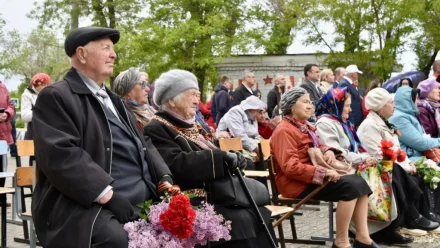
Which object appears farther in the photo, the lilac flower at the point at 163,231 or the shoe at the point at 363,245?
the shoe at the point at 363,245

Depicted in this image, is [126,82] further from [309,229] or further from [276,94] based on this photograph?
[276,94]

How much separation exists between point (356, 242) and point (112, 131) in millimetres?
3167

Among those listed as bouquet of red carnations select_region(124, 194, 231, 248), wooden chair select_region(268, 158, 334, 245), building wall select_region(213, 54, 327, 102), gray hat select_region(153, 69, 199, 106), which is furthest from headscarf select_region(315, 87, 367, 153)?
building wall select_region(213, 54, 327, 102)

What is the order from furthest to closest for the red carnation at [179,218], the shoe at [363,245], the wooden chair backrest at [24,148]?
the wooden chair backrest at [24,148] → the shoe at [363,245] → the red carnation at [179,218]

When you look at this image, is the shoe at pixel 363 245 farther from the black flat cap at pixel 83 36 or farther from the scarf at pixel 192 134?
the black flat cap at pixel 83 36

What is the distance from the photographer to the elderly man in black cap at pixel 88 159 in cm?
370

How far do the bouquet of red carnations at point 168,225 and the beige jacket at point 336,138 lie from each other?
9.56ft

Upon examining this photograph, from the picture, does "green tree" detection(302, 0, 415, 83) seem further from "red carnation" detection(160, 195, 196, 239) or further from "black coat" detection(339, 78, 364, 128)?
"red carnation" detection(160, 195, 196, 239)

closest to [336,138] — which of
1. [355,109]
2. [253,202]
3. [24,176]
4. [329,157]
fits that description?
[329,157]

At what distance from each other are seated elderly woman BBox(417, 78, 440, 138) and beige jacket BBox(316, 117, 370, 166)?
2.46 m

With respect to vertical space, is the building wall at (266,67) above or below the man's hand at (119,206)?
above

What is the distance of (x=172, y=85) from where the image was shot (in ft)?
17.1

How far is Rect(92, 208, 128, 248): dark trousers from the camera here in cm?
371

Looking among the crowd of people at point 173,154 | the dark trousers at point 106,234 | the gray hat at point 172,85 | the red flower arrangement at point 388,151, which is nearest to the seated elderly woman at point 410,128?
the crowd of people at point 173,154
